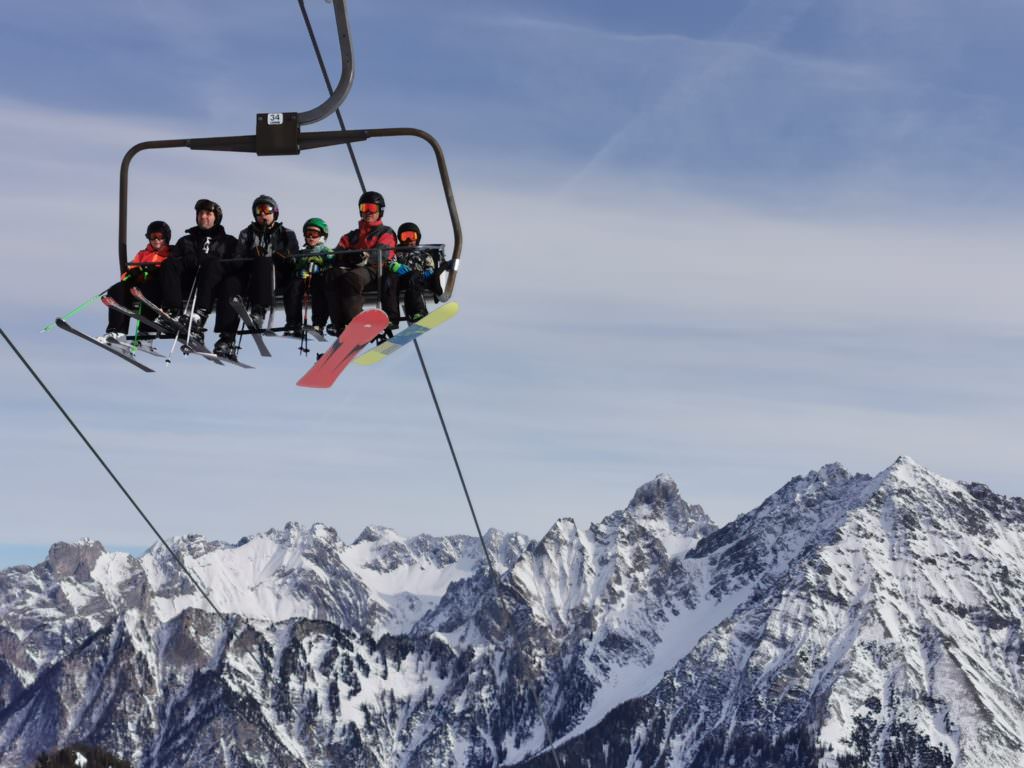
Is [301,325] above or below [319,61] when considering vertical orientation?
below

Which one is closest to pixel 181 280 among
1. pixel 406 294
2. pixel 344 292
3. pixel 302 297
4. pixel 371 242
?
pixel 302 297

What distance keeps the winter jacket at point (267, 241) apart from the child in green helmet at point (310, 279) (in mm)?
252

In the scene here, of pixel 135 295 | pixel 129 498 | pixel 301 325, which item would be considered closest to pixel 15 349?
pixel 129 498

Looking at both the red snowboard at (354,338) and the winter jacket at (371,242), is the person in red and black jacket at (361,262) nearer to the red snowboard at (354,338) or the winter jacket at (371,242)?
the winter jacket at (371,242)

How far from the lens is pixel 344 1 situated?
18562mm

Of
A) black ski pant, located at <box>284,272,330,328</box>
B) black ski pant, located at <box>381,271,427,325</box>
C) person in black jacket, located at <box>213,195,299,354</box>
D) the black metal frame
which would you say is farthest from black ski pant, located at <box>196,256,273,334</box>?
the black metal frame

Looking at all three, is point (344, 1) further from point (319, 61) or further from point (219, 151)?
point (319, 61)

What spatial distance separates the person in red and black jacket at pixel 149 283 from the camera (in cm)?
2495

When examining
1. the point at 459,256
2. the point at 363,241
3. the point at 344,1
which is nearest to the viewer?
the point at 344,1

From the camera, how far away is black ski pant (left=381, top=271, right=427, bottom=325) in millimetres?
25188

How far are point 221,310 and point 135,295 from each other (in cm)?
167

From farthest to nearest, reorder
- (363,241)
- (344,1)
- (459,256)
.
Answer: (363,241), (459,256), (344,1)

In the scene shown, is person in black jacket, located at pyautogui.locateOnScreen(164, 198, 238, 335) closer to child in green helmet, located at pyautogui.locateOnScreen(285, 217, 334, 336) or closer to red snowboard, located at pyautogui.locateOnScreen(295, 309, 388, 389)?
child in green helmet, located at pyautogui.locateOnScreen(285, 217, 334, 336)

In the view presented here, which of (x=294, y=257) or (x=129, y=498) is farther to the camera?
(x=294, y=257)
